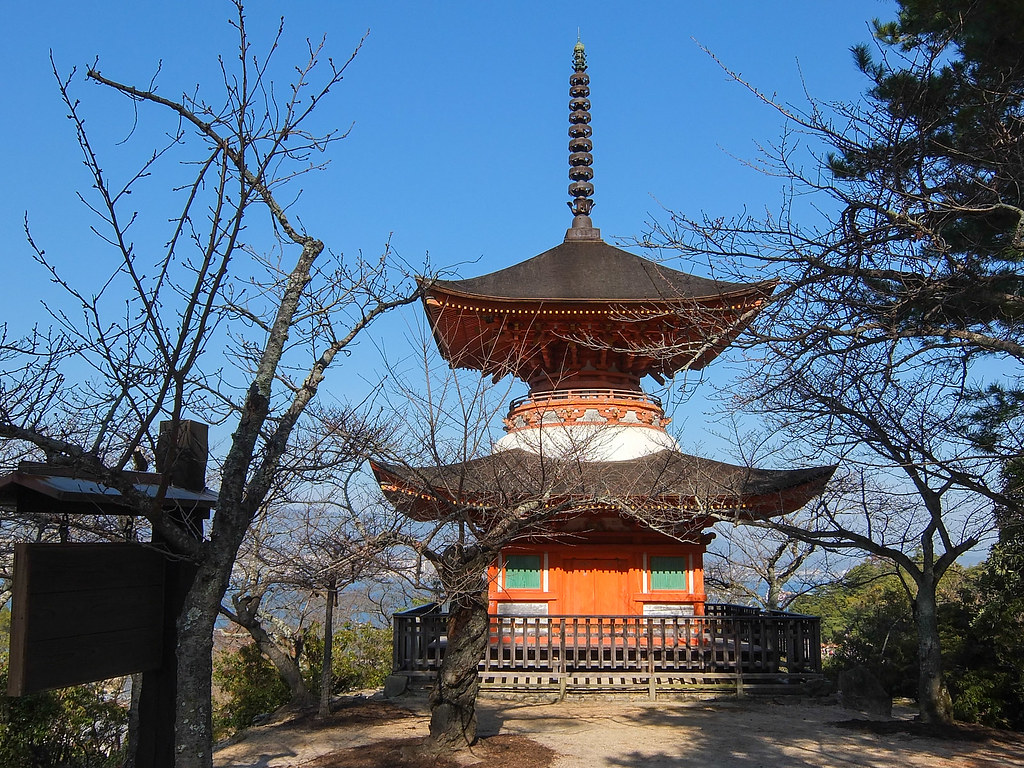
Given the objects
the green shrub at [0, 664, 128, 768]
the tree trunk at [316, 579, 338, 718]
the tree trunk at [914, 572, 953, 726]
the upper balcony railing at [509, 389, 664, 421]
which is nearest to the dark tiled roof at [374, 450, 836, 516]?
the upper balcony railing at [509, 389, 664, 421]

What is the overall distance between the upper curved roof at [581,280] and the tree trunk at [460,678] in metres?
5.44

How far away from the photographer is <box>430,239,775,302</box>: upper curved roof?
13180 mm

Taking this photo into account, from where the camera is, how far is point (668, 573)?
13.6 meters

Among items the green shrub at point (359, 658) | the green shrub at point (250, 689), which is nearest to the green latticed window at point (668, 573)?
the green shrub at point (359, 658)

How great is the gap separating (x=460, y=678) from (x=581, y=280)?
761 centimetres

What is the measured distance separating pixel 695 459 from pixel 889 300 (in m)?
6.74

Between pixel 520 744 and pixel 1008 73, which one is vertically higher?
pixel 1008 73

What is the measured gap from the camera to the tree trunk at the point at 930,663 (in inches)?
388

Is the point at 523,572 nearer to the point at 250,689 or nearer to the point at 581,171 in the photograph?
the point at 250,689

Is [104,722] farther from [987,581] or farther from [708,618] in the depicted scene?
[987,581]

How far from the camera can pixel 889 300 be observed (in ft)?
21.9

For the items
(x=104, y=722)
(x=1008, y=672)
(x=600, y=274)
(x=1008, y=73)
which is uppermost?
(x=600, y=274)

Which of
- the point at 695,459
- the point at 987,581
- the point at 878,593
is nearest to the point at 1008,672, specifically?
the point at 987,581

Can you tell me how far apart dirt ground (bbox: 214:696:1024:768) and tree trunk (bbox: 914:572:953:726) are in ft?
0.93
